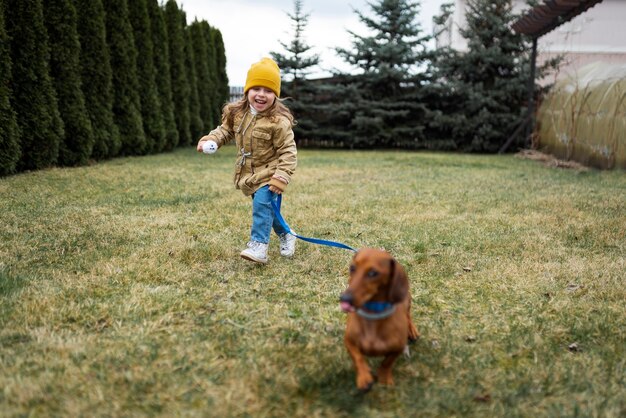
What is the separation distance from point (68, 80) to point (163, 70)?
159 inches

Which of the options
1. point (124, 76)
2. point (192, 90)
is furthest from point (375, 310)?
point (192, 90)

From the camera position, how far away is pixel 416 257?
4.17 metres

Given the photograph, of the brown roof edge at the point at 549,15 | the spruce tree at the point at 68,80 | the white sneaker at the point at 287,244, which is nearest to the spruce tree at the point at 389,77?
the brown roof edge at the point at 549,15

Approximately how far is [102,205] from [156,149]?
7171 mm

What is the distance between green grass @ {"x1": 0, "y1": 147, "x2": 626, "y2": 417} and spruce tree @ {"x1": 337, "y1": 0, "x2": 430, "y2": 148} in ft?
32.0

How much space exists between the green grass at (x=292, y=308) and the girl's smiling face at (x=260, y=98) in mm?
1119

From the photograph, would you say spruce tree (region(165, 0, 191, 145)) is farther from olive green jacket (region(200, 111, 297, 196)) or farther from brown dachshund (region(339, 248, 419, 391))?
brown dachshund (region(339, 248, 419, 391))

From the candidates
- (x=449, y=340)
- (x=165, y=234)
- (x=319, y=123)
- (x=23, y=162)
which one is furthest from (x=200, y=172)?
(x=319, y=123)

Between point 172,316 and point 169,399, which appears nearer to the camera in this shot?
point 169,399

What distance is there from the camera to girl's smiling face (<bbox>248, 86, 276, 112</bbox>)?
150 inches

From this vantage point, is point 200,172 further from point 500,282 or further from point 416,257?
point 500,282

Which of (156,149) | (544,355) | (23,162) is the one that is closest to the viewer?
(544,355)

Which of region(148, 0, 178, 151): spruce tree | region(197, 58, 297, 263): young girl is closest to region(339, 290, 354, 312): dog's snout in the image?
region(197, 58, 297, 263): young girl

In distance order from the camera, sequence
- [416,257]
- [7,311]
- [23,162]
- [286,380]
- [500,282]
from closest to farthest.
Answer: [286,380] < [7,311] < [500,282] < [416,257] < [23,162]
